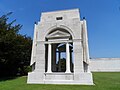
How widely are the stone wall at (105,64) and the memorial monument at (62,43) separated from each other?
85.8 ft

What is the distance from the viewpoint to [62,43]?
547 inches

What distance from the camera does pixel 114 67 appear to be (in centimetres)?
3775

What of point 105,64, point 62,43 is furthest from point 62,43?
point 105,64

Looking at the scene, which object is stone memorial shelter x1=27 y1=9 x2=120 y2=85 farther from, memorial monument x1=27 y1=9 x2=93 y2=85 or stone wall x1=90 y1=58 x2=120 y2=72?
stone wall x1=90 y1=58 x2=120 y2=72

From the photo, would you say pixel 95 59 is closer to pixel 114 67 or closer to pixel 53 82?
pixel 114 67

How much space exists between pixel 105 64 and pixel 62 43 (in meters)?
27.4

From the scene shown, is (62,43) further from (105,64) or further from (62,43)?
(105,64)

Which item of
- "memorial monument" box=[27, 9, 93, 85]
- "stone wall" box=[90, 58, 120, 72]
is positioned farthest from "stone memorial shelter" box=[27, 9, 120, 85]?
"stone wall" box=[90, 58, 120, 72]

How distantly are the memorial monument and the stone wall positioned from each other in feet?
85.8

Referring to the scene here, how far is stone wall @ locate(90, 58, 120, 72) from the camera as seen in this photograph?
1483 inches

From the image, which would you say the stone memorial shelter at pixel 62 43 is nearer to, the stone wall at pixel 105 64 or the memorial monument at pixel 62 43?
the memorial monument at pixel 62 43

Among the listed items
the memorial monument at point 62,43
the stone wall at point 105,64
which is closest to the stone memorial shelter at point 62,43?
the memorial monument at point 62,43

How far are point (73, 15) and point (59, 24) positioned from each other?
1560mm

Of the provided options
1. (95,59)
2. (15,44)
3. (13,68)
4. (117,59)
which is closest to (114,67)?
(117,59)
